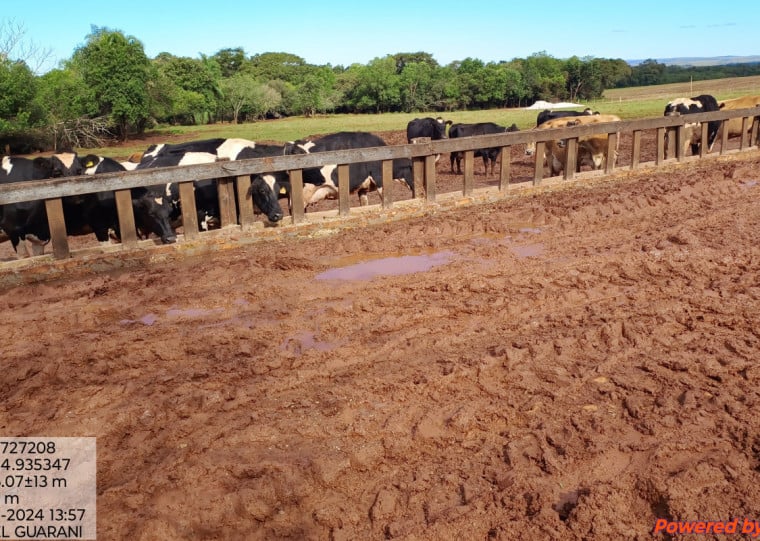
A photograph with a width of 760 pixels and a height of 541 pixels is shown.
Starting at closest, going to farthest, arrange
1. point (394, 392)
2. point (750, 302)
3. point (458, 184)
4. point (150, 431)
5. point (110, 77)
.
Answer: point (150, 431), point (394, 392), point (750, 302), point (458, 184), point (110, 77)

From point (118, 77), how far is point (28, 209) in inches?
1813

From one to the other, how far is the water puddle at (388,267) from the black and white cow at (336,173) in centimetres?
303

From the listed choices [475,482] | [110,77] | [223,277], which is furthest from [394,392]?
[110,77]

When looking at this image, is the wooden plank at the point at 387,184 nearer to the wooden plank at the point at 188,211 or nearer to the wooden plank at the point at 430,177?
the wooden plank at the point at 430,177

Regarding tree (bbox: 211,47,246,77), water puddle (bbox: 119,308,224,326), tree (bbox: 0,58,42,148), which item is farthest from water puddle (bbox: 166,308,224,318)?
tree (bbox: 211,47,246,77)

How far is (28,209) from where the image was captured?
8055 millimetres

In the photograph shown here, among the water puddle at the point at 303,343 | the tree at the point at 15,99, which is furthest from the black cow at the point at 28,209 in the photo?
the tree at the point at 15,99

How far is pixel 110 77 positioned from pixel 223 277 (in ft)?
159

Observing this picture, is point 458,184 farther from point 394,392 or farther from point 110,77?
point 110,77

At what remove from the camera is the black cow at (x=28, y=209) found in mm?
8023

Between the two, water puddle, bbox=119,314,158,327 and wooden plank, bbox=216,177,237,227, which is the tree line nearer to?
wooden plank, bbox=216,177,237,227

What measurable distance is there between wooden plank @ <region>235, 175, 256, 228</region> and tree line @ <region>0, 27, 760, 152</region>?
33.0m

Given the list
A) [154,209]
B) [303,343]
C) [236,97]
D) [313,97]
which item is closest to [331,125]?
[236,97]

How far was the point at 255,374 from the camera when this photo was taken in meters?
4.66
